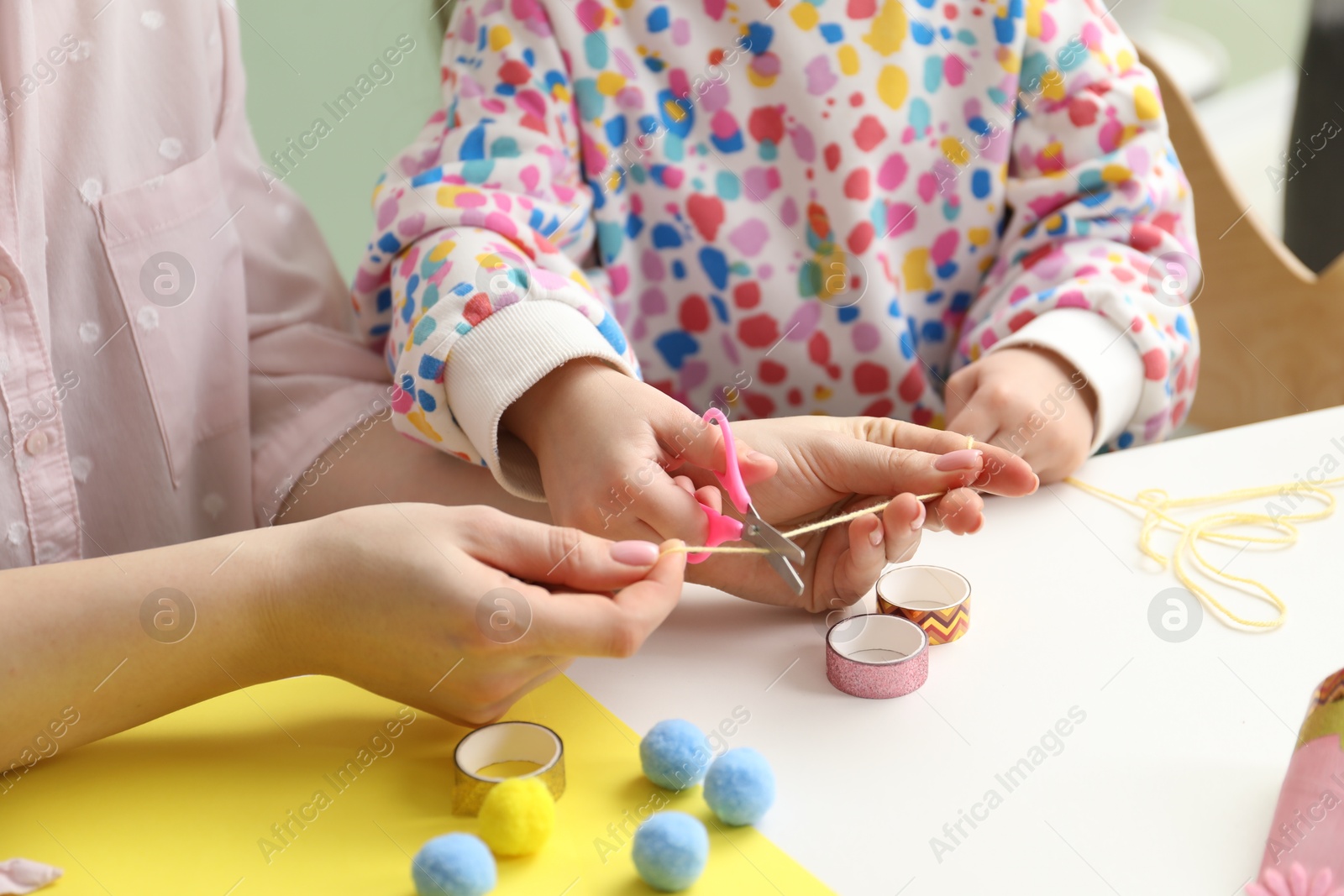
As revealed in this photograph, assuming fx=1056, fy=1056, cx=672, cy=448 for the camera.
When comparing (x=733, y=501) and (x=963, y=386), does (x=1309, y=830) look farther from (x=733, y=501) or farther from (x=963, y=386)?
(x=963, y=386)

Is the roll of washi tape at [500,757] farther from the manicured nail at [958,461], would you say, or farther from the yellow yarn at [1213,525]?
the manicured nail at [958,461]

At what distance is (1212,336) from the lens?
1140mm

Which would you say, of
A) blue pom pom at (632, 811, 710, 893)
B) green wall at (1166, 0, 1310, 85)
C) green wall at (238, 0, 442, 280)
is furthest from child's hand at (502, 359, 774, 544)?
green wall at (1166, 0, 1310, 85)

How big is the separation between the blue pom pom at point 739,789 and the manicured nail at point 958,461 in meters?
0.22

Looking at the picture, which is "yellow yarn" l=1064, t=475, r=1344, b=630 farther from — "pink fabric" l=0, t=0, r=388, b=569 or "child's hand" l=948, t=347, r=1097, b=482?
"pink fabric" l=0, t=0, r=388, b=569

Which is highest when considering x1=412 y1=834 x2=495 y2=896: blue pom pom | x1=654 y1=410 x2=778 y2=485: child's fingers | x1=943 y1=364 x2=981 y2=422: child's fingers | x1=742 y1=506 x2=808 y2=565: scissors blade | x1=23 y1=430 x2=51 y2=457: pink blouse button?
x1=23 y1=430 x2=51 y2=457: pink blouse button

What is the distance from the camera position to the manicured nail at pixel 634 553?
1.73 feet

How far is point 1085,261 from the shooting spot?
86cm

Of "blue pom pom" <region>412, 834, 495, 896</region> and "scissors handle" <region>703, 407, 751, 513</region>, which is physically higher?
"scissors handle" <region>703, 407, 751, 513</region>

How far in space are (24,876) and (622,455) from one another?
35 cm

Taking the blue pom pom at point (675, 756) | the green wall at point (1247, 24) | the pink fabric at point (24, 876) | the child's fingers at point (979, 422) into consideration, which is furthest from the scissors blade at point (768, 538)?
the green wall at point (1247, 24)

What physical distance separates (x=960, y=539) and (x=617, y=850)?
13.3 inches

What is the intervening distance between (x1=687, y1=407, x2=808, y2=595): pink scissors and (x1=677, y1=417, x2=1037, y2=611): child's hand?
1.1 inches

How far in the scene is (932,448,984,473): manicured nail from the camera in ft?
1.99
